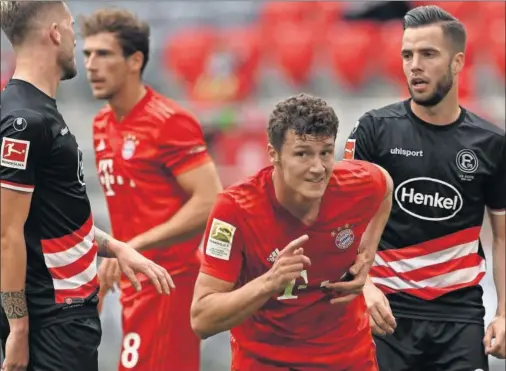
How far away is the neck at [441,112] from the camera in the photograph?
5.46 m

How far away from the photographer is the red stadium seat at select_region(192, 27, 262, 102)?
1400cm

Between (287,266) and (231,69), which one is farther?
(231,69)

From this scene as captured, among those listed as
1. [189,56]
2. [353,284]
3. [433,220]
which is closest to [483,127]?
[433,220]

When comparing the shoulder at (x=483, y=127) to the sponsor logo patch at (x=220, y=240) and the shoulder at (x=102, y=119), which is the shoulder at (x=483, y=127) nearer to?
the sponsor logo patch at (x=220, y=240)

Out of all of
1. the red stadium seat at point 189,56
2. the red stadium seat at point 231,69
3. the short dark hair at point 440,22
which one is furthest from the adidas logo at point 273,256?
the red stadium seat at point 189,56

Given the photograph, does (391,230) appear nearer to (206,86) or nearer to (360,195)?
(360,195)

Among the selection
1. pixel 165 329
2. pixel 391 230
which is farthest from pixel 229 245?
pixel 165 329

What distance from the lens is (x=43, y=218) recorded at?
14.8ft

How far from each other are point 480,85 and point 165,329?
7.77 metres

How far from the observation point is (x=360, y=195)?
185 inches

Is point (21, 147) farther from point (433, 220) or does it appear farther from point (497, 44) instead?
point (497, 44)

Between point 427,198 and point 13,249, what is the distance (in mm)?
2002

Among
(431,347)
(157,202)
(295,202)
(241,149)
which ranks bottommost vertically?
(241,149)

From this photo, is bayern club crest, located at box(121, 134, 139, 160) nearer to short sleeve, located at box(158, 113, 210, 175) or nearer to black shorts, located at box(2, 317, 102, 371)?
short sleeve, located at box(158, 113, 210, 175)
